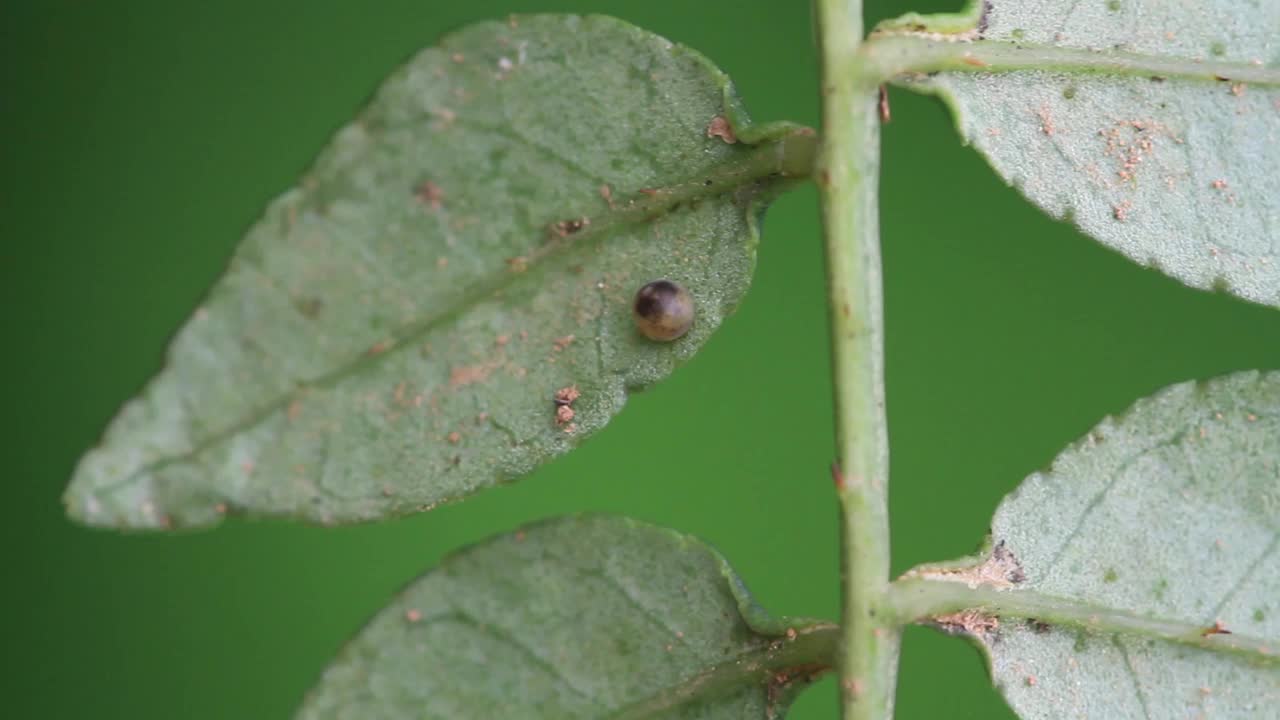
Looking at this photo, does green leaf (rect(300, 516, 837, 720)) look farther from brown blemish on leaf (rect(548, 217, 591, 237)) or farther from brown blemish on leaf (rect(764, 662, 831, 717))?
brown blemish on leaf (rect(548, 217, 591, 237))

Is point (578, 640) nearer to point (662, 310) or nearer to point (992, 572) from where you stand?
point (662, 310)

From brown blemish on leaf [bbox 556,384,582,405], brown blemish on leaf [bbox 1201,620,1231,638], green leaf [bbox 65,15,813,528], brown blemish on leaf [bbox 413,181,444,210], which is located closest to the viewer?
green leaf [bbox 65,15,813,528]

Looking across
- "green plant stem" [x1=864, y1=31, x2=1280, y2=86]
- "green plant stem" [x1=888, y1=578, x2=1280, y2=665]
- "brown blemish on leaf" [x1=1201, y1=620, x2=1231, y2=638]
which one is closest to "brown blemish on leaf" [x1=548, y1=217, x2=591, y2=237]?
"green plant stem" [x1=864, y1=31, x2=1280, y2=86]

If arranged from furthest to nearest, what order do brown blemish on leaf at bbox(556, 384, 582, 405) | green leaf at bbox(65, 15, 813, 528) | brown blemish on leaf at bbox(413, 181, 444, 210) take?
1. brown blemish on leaf at bbox(556, 384, 582, 405)
2. brown blemish on leaf at bbox(413, 181, 444, 210)
3. green leaf at bbox(65, 15, 813, 528)

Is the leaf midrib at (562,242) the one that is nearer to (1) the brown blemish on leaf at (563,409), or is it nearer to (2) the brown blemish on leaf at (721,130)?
(2) the brown blemish on leaf at (721,130)

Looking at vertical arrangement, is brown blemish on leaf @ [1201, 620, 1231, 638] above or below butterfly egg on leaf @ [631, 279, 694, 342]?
below

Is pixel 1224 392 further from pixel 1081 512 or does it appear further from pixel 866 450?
pixel 866 450

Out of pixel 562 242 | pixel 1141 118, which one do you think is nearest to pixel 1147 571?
pixel 1141 118

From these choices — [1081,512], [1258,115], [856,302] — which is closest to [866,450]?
[856,302]
